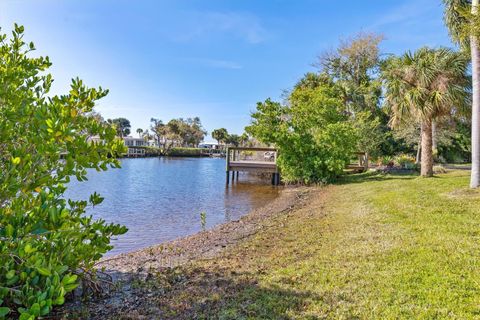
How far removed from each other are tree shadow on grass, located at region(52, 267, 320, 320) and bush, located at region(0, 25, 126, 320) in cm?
58

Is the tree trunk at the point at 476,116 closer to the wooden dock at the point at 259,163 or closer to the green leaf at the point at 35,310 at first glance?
the green leaf at the point at 35,310

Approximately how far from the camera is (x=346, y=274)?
12.6ft

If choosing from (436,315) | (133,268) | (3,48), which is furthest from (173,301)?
(3,48)

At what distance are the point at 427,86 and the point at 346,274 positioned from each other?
11.2 meters

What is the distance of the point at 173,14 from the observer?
12.9 metres

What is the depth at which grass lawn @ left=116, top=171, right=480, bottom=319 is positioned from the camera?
3080mm

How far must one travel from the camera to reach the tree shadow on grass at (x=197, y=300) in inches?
125

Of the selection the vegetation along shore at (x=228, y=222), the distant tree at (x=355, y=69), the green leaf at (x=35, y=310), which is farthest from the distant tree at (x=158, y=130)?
the green leaf at (x=35, y=310)

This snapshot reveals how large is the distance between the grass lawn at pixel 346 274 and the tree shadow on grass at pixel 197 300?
0.04 ft

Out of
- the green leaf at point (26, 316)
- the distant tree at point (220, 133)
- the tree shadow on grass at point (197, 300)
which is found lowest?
the tree shadow on grass at point (197, 300)

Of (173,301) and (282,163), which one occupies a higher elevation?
(282,163)

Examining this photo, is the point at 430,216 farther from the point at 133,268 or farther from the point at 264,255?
the point at 133,268

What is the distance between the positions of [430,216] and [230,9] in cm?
1126

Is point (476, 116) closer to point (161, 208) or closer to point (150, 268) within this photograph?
point (150, 268)
